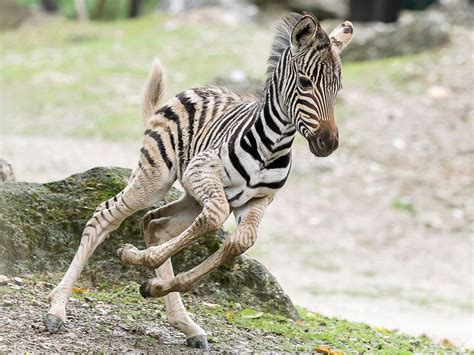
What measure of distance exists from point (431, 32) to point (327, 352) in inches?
691

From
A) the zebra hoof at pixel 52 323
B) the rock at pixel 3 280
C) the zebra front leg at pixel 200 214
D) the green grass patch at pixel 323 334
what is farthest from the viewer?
the green grass patch at pixel 323 334

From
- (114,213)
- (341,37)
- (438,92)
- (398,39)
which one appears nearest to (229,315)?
(114,213)

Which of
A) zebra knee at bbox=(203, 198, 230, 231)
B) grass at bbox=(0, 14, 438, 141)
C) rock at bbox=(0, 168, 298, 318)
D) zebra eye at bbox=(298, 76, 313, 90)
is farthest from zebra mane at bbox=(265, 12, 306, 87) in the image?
grass at bbox=(0, 14, 438, 141)

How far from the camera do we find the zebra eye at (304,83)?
20.1ft

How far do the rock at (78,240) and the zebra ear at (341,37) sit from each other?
250 centimetres

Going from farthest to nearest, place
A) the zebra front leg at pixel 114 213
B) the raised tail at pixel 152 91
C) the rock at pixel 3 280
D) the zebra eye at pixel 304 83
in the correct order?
the raised tail at pixel 152 91 → the rock at pixel 3 280 → the zebra front leg at pixel 114 213 → the zebra eye at pixel 304 83

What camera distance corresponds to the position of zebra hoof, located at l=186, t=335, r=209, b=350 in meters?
6.77

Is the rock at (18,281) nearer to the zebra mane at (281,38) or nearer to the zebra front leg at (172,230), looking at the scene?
the zebra front leg at (172,230)

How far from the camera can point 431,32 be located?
23.3 metres

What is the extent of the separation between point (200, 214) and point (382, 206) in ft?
36.0

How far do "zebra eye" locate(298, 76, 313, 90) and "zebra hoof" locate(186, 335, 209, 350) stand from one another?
82.0 inches

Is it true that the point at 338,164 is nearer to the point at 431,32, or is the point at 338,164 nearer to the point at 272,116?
the point at 431,32

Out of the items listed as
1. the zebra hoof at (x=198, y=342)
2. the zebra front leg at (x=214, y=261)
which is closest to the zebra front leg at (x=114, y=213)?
the zebra front leg at (x=214, y=261)

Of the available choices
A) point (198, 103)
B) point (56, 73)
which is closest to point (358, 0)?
point (56, 73)
